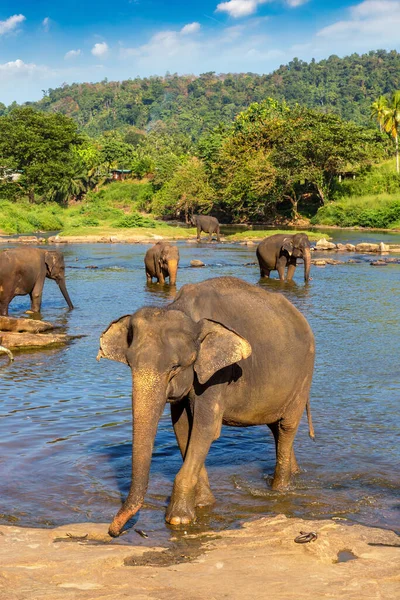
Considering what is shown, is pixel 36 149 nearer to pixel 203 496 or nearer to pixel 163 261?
pixel 163 261

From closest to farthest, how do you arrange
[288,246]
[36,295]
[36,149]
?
[36,295], [288,246], [36,149]

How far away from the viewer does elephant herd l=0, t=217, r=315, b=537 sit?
17.1ft

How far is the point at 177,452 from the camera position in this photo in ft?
27.5

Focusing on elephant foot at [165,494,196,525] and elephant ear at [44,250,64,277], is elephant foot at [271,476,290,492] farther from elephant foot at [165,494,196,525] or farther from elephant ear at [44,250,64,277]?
elephant ear at [44,250,64,277]

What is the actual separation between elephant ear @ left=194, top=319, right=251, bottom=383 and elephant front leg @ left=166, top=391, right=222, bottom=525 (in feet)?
1.29

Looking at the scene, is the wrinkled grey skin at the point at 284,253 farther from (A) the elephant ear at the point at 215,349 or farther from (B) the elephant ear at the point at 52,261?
(A) the elephant ear at the point at 215,349

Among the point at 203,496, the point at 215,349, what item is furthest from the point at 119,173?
the point at 215,349

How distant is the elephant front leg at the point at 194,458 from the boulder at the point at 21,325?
9225 mm

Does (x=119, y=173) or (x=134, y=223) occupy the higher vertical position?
(x=119, y=173)

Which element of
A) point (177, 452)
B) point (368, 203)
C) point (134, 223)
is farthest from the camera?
point (368, 203)

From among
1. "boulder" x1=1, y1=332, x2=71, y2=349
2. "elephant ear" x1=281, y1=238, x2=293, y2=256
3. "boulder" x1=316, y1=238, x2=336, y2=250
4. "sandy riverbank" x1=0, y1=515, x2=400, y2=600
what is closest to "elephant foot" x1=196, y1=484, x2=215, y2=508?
"sandy riverbank" x1=0, y1=515, x2=400, y2=600

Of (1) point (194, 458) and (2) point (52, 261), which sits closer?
(1) point (194, 458)

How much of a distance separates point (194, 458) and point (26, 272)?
13.2 metres

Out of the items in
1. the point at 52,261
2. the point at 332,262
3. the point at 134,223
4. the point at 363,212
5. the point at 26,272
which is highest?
the point at 363,212
